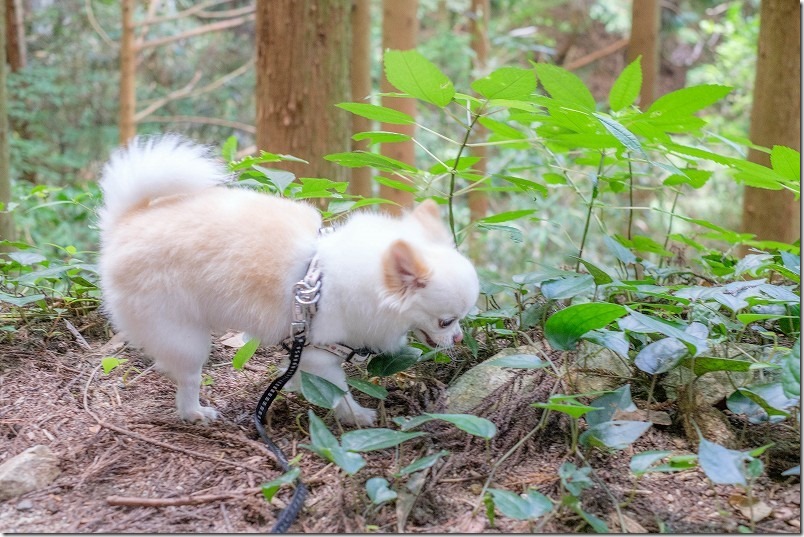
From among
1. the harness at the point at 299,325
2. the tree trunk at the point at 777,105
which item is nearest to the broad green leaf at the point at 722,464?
the harness at the point at 299,325

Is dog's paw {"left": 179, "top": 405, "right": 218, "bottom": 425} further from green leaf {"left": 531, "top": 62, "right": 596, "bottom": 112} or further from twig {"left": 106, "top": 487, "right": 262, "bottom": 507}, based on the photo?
green leaf {"left": 531, "top": 62, "right": 596, "bottom": 112}

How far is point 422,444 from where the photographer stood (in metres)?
1.88

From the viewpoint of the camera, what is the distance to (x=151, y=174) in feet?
6.82

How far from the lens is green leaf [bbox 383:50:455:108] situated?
1956mm

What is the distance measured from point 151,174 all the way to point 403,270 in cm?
88

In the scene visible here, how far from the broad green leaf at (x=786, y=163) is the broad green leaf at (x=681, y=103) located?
265 mm

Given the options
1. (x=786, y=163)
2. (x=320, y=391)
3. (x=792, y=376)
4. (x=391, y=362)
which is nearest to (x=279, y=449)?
(x=320, y=391)

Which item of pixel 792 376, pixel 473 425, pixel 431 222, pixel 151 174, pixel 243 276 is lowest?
pixel 473 425

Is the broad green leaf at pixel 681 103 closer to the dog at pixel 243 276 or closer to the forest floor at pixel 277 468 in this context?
the dog at pixel 243 276

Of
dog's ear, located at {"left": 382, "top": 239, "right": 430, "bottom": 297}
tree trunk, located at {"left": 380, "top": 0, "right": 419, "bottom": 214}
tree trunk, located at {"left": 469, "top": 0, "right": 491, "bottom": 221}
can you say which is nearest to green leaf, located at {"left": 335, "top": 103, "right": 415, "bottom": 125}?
dog's ear, located at {"left": 382, "top": 239, "right": 430, "bottom": 297}

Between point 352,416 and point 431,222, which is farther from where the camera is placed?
point 431,222

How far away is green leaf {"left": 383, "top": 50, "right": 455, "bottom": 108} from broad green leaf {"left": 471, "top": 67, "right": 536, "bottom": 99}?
0.10 metres

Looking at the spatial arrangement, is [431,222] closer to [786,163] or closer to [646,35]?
[786,163]

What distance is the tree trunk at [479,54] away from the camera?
690cm
